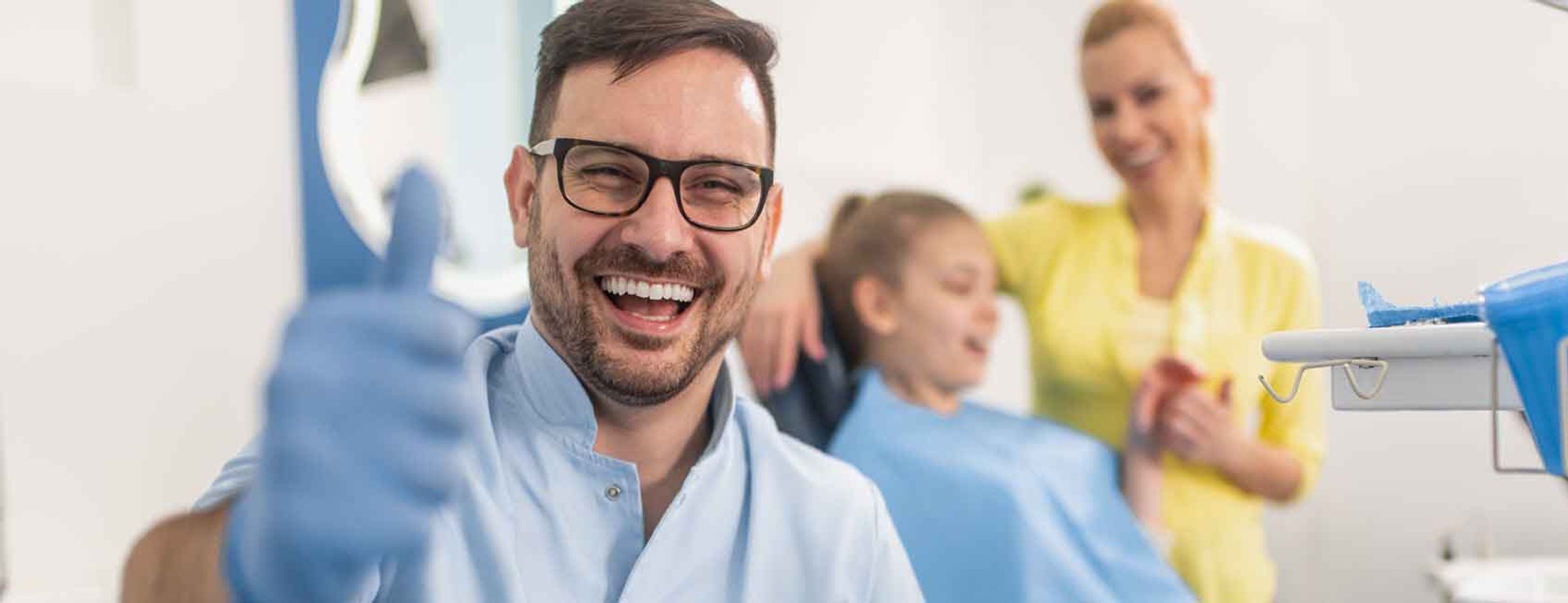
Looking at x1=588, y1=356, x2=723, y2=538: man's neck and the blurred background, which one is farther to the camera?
the blurred background

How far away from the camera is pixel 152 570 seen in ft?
3.09

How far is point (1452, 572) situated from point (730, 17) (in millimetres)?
1842

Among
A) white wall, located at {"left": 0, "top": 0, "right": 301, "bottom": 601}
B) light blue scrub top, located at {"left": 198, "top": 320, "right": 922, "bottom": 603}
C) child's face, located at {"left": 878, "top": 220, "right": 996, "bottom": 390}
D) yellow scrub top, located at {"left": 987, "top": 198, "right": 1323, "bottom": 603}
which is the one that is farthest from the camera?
child's face, located at {"left": 878, "top": 220, "right": 996, "bottom": 390}

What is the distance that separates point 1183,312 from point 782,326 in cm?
81

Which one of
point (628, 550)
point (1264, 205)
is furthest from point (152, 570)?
point (1264, 205)

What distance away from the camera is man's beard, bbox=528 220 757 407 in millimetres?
1323

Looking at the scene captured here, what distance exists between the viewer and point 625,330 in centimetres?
133

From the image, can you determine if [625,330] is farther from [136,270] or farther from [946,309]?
[946,309]

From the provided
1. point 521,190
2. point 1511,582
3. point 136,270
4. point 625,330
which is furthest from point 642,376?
point 1511,582

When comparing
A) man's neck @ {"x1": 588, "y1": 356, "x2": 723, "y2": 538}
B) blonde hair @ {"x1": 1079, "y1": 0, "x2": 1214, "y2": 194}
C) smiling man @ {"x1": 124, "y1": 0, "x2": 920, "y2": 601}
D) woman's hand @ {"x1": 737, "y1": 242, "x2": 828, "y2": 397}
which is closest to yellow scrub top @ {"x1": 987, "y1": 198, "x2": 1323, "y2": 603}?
blonde hair @ {"x1": 1079, "y1": 0, "x2": 1214, "y2": 194}

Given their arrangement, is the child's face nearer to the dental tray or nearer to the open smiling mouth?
the open smiling mouth

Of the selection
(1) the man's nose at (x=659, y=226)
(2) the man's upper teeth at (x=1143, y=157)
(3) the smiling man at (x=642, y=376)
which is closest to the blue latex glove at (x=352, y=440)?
(3) the smiling man at (x=642, y=376)

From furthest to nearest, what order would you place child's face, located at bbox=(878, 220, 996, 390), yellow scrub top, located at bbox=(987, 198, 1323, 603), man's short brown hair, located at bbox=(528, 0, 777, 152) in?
1. child's face, located at bbox=(878, 220, 996, 390)
2. yellow scrub top, located at bbox=(987, 198, 1323, 603)
3. man's short brown hair, located at bbox=(528, 0, 777, 152)

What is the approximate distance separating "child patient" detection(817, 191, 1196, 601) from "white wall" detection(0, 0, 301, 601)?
3.75ft
